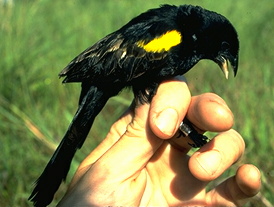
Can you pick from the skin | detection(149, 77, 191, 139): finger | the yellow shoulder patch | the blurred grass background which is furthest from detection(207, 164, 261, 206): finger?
the yellow shoulder patch

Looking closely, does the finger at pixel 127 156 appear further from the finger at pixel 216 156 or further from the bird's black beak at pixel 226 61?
the bird's black beak at pixel 226 61

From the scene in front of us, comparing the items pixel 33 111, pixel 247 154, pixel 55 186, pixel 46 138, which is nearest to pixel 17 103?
pixel 33 111

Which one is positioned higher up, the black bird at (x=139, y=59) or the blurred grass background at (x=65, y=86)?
the black bird at (x=139, y=59)

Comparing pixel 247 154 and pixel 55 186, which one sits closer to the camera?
pixel 55 186

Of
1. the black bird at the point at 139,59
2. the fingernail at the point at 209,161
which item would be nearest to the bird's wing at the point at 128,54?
the black bird at the point at 139,59

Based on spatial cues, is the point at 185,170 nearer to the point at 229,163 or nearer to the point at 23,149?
the point at 229,163
